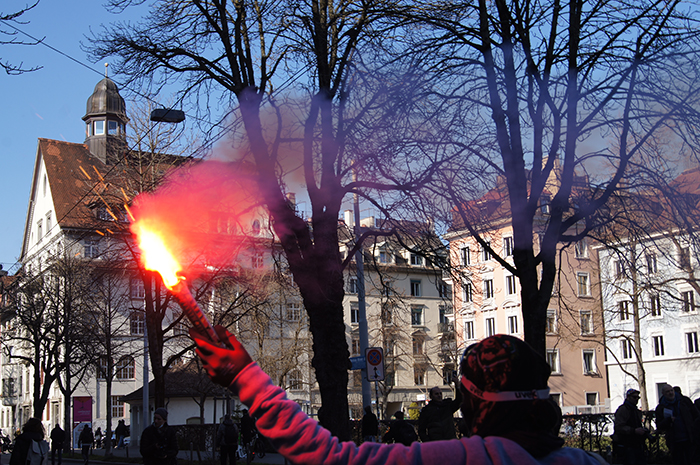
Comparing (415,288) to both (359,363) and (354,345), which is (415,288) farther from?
(359,363)

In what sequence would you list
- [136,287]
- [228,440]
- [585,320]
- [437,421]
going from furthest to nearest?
[585,320] < [136,287] < [228,440] < [437,421]

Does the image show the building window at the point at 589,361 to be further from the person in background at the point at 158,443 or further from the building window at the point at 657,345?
the person in background at the point at 158,443

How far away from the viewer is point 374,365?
1645 centimetres

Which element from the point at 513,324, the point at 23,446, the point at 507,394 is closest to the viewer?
the point at 507,394

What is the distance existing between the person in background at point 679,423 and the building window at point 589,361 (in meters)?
43.8

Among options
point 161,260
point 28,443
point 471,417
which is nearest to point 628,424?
point 28,443

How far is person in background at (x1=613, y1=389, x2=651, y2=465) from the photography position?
38.2 feet

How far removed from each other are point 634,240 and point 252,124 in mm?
7332

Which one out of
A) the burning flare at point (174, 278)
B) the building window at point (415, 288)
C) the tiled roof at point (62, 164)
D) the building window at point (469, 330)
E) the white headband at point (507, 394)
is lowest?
the white headband at point (507, 394)

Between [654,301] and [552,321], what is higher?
[654,301]

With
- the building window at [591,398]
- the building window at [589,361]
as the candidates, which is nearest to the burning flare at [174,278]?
the building window at [589,361]

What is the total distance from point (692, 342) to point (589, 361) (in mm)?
12315

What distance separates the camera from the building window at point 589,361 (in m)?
53.7

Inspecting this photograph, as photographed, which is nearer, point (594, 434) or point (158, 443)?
point (158, 443)
